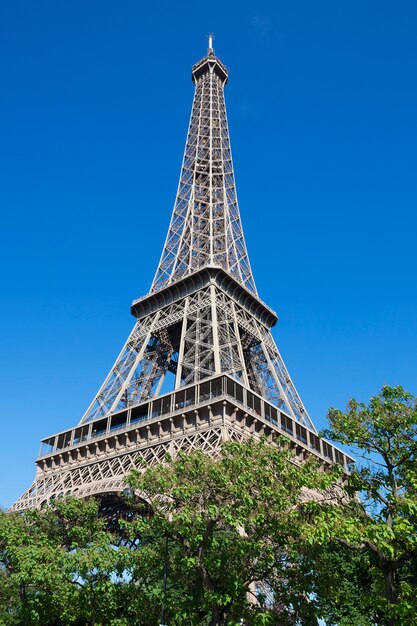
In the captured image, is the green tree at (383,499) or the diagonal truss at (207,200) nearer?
the green tree at (383,499)

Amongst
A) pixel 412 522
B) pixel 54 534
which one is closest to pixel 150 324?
pixel 54 534

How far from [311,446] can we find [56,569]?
21005 mm

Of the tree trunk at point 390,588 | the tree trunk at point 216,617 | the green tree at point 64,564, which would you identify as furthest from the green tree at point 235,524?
the green tree at point 64,564

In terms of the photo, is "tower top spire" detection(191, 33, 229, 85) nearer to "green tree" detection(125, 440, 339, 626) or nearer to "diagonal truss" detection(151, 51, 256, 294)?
"diagonal truss" detection(151, 51, 256, 294)

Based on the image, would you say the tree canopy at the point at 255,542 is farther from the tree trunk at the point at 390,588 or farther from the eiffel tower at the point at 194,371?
the eiffel tower at the point at 194,371

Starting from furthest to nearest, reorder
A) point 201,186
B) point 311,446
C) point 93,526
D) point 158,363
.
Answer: point 201,186 → point 158,363 → point 311,446 → point 93,526

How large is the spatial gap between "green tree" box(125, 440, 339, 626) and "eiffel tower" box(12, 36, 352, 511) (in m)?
7.59

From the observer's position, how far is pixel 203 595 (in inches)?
754

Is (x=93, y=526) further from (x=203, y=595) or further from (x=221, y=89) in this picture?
(x=221, y=89)

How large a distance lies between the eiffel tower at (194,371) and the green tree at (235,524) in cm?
759

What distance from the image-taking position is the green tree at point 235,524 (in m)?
18.9

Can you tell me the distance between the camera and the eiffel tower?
34.9 metres

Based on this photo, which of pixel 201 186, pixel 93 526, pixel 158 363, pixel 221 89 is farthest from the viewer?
pixel 221 89

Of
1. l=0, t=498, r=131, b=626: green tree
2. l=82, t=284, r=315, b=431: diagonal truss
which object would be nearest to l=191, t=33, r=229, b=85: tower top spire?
l=82, t=284, r=315, b=431: diagonal truss
